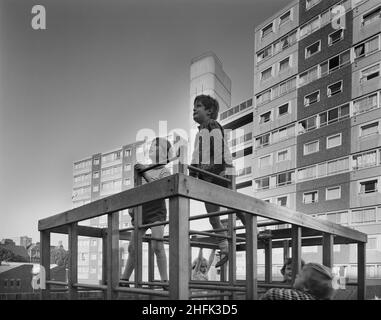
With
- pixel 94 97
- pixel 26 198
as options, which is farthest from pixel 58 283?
pixel 94 97

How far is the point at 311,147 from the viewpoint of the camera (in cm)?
759

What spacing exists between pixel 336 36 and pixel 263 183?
272 cm

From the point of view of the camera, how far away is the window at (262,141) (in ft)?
26.4

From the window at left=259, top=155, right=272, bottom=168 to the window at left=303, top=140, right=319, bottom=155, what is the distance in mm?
698

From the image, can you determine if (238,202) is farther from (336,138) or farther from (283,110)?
(283,110)

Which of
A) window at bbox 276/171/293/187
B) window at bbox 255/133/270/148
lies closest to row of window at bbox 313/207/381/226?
window at bbox 276/171/293/187

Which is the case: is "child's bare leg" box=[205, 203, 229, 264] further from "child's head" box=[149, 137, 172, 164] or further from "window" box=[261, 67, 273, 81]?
"window" box=[261, 67, 273, 81]

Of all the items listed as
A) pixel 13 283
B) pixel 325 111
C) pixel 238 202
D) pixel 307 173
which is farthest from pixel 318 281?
pixel 13 283

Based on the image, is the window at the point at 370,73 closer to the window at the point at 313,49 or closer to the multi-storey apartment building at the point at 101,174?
the window at the point at 313,49

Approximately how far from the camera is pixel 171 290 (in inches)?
53.5

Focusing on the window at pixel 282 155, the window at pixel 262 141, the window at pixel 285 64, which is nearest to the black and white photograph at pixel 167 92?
the window at pixel 285 64

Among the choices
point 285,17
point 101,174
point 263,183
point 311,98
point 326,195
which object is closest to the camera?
point 101,174

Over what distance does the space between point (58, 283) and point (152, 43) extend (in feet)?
12.0

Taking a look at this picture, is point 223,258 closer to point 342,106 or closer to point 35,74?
point 35,74
